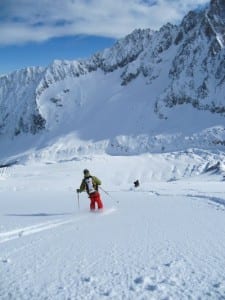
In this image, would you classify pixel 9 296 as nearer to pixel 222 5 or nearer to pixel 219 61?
pixel 219 61

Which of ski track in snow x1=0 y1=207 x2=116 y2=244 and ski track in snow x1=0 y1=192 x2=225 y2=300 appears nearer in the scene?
ski track in snow x1=0 y1=192 x2=225 y2=300

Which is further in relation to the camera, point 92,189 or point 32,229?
point 92,189

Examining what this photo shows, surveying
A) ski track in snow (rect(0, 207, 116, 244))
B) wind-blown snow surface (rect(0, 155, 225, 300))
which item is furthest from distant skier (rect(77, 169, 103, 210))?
ski track in snow (rect(0, 207, 116, 244))

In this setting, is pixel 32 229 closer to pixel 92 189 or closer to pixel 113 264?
pixel 113 264

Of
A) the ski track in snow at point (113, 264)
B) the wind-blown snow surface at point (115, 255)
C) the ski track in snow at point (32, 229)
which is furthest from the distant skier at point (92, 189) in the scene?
the ski track in snow at point (113, 264)

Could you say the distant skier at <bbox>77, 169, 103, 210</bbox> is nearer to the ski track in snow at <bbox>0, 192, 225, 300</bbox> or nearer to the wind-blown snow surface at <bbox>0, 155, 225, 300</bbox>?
the wind-blown snow surface at <bbox>0, 155, 225, 300</bbox>

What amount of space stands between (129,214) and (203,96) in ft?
534

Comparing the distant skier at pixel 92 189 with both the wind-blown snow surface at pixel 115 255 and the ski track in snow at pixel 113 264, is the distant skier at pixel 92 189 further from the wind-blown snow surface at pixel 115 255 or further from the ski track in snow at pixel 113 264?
the ski track in snow at pixel 113 264

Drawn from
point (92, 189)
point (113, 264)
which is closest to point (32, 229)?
point (113, 264)

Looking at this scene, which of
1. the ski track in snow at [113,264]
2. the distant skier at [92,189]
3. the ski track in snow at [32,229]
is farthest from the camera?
the distant skier at [92,189]

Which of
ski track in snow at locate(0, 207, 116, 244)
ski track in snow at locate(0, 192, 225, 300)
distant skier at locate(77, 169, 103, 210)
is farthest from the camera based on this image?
distant skier at locate(77, 169, 103, 210)

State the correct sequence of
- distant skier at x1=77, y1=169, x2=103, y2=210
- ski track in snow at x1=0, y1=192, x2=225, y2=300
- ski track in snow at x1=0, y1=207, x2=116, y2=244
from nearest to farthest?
ski track in snow at x1=0, y1=192, x2=225, y2=300 < ski track in snow at x1=0, y1=207, x2=116, y2=244 < distant skier at x1=77, y1=169, x2=103, y2=210

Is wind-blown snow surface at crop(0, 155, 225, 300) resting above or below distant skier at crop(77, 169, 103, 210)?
below

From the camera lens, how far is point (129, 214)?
15062 millimetres
